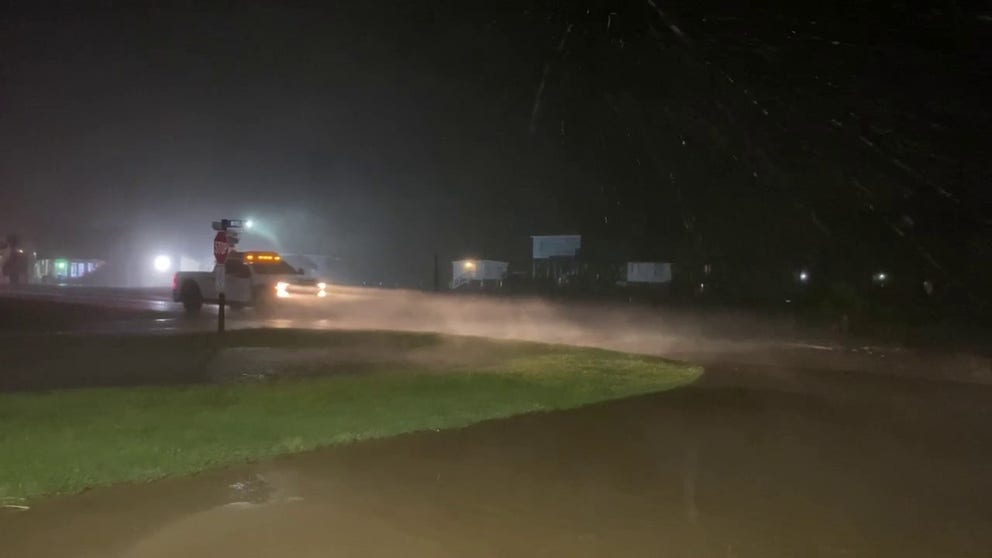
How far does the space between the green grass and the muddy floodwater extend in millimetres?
423

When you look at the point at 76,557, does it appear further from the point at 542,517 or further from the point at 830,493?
the point at 830,493

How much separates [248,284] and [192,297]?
181cm

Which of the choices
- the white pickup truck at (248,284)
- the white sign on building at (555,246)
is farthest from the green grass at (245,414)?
the white sign on building at (555,246)

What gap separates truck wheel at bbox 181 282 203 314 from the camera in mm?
27047

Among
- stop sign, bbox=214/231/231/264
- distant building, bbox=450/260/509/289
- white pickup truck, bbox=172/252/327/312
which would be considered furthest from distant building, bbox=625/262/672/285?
stop sign, bbox=214/231/231/264

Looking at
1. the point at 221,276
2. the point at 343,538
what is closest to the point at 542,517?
the point at 343,538

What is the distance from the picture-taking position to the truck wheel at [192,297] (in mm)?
27047

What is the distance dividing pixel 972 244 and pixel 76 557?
126 feet

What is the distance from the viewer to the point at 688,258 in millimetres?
55188

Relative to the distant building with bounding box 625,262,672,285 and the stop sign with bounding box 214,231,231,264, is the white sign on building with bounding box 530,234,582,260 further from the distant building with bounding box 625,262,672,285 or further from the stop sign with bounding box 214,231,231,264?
the stop sign with bounding box 214,231,231,264

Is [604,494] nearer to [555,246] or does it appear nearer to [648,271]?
[648,271]

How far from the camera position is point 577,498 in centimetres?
765

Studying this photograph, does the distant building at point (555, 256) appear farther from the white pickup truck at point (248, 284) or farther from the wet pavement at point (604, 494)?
the wet pavement at point (604, 494)

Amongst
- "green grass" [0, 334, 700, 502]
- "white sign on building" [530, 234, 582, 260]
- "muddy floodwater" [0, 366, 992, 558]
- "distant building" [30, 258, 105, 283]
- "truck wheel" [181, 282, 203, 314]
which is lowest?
"muddy floodwater" [0, 366, 992, 558]
